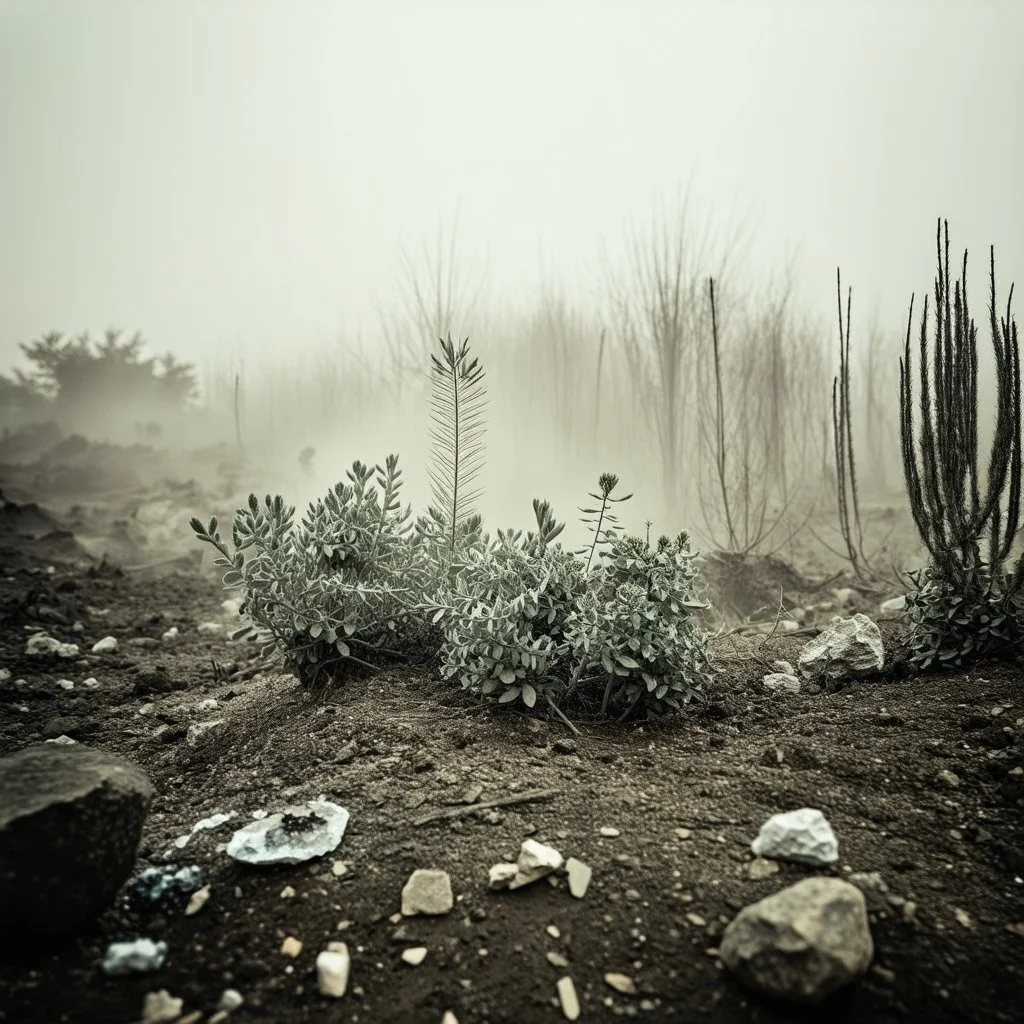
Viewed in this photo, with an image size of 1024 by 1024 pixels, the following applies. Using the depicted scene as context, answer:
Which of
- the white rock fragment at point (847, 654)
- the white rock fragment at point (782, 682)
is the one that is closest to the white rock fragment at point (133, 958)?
the white rock fragment at point (782, 682)

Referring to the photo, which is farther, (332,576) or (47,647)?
(47,647)

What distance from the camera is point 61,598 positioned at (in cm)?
452

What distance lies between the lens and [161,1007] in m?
1.10

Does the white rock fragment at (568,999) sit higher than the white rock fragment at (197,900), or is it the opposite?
the white rock fragment at (197,900)

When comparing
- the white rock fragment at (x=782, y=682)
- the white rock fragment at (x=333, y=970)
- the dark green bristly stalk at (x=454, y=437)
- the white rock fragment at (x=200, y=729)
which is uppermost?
the dark green bristly stalk at (x=454, y=437)

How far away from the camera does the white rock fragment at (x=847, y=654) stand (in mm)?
2521

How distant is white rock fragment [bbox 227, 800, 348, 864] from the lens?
145 cm

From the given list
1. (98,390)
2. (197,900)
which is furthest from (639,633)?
(98,390)

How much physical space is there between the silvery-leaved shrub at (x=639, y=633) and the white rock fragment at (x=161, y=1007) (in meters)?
1.28

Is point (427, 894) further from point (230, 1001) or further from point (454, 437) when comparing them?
point (454, 437)

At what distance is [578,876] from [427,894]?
315 mm

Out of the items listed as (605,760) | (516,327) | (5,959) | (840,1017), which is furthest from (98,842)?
(516,327)

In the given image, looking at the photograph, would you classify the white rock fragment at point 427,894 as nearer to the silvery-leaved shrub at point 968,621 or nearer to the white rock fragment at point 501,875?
the white rock fragment at point 501,875

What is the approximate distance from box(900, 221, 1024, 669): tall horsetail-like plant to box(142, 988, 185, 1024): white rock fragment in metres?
2.46
